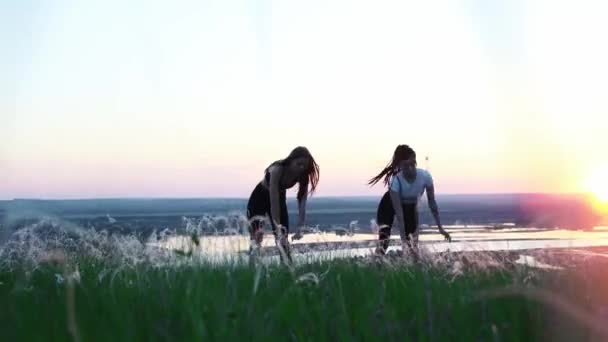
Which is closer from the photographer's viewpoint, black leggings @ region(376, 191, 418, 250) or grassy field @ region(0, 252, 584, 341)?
grassy field @ region(0, 252, 584, 341)

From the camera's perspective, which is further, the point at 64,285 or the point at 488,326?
the point at 64,285

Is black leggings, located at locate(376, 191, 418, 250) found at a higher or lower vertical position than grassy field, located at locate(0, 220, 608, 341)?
higher

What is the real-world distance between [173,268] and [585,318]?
3387 mm

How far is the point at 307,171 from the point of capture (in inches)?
419

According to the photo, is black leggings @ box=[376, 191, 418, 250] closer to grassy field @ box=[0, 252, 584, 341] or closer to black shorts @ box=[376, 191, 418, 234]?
black shorts @ box=[376, 191, 418, 234]

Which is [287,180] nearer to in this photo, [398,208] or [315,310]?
[398,208]

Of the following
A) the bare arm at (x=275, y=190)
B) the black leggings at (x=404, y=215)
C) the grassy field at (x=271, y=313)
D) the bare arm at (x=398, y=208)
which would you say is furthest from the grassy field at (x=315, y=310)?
the black leggings at (x=404, y=215)

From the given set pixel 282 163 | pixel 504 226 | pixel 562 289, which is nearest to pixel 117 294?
pixel 562 289

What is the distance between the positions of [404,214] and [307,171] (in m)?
1.97

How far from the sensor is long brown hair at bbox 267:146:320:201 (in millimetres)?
10570

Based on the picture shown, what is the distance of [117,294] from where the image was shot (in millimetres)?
5629

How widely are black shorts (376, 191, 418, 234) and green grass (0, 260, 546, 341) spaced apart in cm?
578

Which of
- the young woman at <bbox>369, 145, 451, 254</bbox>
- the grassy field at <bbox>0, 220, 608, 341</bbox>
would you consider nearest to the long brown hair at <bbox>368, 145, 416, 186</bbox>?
the young woman at <bbox>369, 145, 451, 254</bbox>

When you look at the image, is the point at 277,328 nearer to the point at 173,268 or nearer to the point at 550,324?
the point at 550,324
